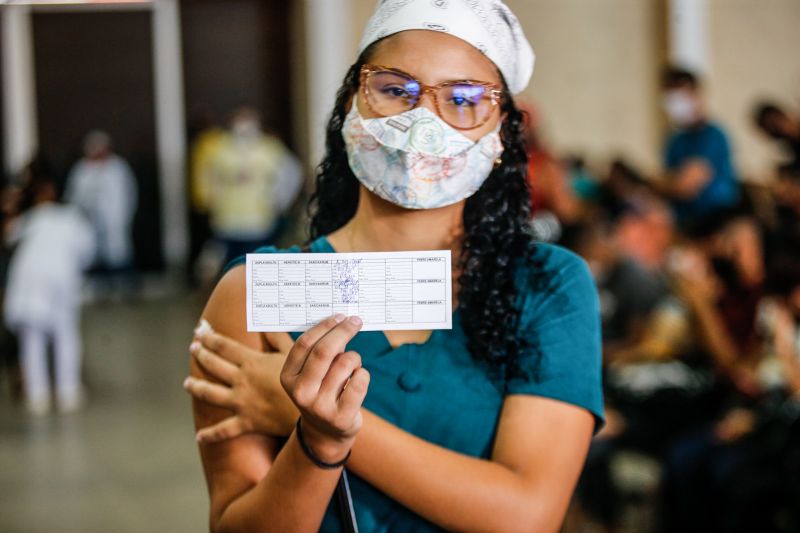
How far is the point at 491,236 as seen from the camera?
49.0 inches

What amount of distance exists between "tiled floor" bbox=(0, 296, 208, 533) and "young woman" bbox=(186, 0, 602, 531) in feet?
6.46

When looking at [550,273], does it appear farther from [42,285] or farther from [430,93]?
[42,285]

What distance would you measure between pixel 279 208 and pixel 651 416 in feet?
14.8

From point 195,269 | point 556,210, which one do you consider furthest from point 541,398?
point 195,269

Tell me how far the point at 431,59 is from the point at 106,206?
931 centimetres

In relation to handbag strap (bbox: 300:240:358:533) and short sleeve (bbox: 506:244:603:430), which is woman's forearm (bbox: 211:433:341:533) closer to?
handbag strap (bbox: 300:240:358:533)

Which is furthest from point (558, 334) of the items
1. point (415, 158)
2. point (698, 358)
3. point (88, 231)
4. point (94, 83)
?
Result: point (94, 83)

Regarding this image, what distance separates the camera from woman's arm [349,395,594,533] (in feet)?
3.72

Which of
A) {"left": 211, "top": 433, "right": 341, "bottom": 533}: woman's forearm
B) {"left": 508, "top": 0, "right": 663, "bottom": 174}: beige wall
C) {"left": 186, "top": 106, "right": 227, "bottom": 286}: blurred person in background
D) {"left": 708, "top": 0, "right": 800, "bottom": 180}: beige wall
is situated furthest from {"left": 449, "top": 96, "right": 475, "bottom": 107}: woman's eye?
{"left": 186, "top": 106, "right": 227, "bottom": 286}: blurred person in background

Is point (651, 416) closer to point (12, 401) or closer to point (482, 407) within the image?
point (482, 407)

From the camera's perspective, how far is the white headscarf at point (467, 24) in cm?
115

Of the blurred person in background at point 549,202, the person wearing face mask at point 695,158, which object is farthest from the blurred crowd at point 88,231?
the person wearing face mask at point 695,158

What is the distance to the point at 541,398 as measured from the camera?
1.21 metres

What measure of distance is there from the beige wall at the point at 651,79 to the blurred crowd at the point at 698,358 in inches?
120
